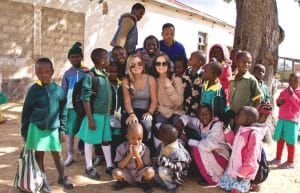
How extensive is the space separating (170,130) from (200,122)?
0.56m

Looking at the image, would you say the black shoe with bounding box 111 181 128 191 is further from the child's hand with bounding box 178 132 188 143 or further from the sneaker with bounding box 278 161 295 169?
the sneaker with bounding box 278 161 295 169

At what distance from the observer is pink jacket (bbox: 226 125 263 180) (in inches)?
145

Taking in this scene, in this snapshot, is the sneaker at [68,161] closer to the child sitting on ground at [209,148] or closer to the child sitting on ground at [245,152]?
the child sitting on ground at [209,148]

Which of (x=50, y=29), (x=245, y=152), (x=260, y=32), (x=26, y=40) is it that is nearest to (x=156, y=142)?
(x=245, y=152)

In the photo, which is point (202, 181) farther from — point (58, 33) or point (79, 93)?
point (58, 33)

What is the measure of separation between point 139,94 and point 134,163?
0.82 metres

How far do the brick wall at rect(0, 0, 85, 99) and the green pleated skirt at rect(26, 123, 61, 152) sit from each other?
6.51 metres

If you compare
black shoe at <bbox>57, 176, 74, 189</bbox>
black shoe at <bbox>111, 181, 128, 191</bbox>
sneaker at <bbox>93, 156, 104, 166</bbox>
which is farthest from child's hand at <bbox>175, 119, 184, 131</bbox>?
black shoe at <bbox>57, 176, 74, 189</bbox>

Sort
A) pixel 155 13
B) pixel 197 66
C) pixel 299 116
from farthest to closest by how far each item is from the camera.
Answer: pixel 155 13
pixel 299 116
pixel 197 66

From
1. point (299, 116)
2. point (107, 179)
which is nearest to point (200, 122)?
point (107, 179)

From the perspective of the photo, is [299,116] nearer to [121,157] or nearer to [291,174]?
[291,174]

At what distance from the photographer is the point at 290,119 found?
16.2 ft

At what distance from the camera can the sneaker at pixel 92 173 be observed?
4145mm

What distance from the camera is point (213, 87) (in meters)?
4.12
